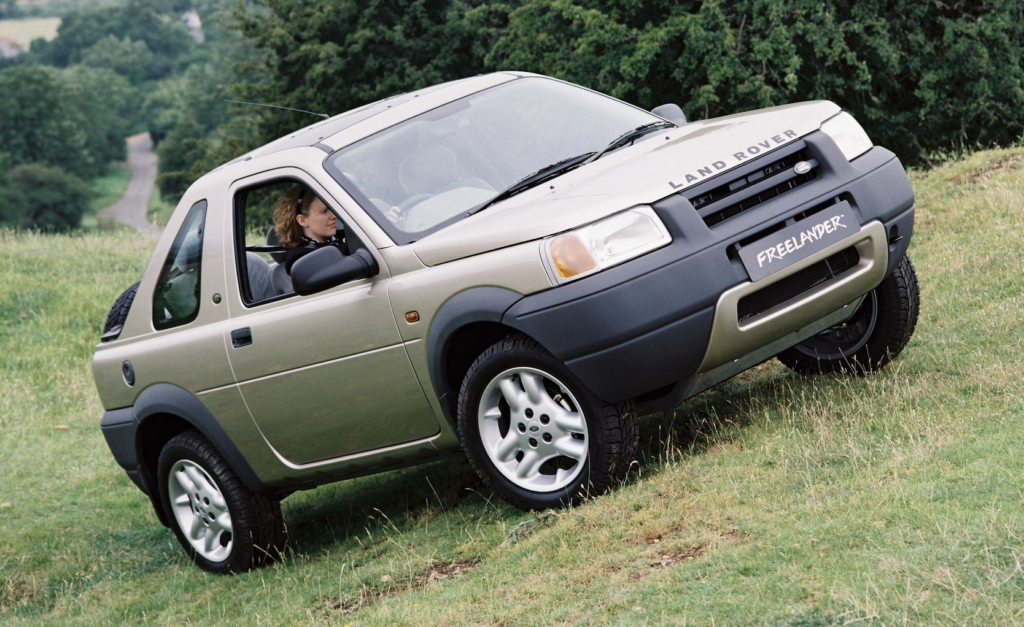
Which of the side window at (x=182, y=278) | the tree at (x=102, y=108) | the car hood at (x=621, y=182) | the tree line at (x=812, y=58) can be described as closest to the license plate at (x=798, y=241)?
the car hood at (x=621, y=182)

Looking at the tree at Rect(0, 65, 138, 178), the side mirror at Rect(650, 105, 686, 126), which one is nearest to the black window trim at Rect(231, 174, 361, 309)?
the side mirror at Rect(650, 105, 686, 126)

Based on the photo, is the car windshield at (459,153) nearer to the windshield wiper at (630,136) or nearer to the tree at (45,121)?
the windshield wiper at (630,136)

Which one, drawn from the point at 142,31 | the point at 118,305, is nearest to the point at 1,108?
the point at 142,31

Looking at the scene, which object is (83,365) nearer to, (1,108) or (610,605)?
(610,605)

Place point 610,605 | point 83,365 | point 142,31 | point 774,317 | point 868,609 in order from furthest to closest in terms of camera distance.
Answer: point 142,31, point 83,365, point 774,317, point 610,605, point 868,609

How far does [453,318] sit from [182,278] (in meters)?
1.89

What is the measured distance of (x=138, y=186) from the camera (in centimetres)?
11594

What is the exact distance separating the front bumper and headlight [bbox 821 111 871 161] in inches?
9.7

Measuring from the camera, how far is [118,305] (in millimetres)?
6488

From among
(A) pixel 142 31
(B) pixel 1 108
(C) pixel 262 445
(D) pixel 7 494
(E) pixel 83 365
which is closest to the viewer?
(C) pixel 262 445

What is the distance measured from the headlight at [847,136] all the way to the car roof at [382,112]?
6.01ft

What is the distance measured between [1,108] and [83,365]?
102 meters

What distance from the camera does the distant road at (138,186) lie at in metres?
97.8

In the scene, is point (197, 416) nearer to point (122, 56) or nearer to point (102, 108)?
point (102, 108)
